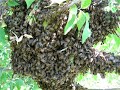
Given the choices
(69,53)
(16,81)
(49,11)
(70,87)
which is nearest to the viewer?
(49,11)

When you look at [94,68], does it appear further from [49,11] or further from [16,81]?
[16,81]

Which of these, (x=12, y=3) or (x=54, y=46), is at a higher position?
(x=12, y=3)

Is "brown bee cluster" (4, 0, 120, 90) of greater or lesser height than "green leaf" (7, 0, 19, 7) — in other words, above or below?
below

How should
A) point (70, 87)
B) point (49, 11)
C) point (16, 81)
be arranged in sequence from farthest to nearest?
point (16, 81) < point (70, 87) < point (49, 11)

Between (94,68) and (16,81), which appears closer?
(94,68)

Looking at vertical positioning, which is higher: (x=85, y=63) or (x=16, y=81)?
(x=85, y=63)

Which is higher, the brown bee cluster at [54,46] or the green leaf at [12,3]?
the green leaf at [12,3]

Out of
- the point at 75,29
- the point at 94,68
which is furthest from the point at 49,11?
the point at 94,68

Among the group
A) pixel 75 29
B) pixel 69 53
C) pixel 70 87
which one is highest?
pixel 75 29
